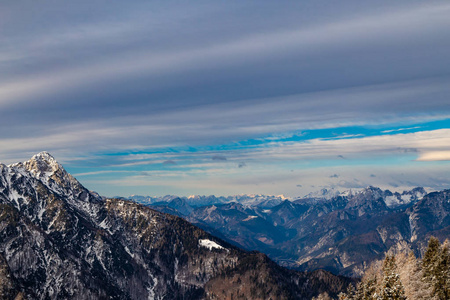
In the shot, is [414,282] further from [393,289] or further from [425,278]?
[393,289]

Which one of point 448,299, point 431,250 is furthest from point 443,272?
point 431,250

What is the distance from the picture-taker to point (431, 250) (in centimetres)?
11469

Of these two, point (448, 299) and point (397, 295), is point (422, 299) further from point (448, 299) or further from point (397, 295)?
point (397, 295)

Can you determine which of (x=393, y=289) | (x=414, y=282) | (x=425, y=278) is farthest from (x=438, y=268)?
(x=393, y=289)

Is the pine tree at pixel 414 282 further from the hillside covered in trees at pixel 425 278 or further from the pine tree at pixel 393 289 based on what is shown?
the pine tree at pixel 393 289

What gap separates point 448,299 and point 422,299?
6014mm

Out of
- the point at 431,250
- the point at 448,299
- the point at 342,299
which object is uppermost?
the point at 431,250

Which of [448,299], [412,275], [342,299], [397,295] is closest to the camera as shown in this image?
[397,295]

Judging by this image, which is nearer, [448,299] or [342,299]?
[448,299]

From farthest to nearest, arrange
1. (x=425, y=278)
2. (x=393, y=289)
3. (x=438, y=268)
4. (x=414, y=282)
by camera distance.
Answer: (x=414, y=282), (x=425, y=278), (x=438, y=268), (x=393, y=289)

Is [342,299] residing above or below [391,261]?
below

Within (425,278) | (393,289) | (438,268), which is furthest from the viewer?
(425,278)

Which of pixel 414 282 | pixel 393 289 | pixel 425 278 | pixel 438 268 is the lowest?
pixel 414 282

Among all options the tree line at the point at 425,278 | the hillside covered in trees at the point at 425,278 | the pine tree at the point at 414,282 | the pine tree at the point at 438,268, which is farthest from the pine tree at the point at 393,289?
the pine tree at the point at 414,282
